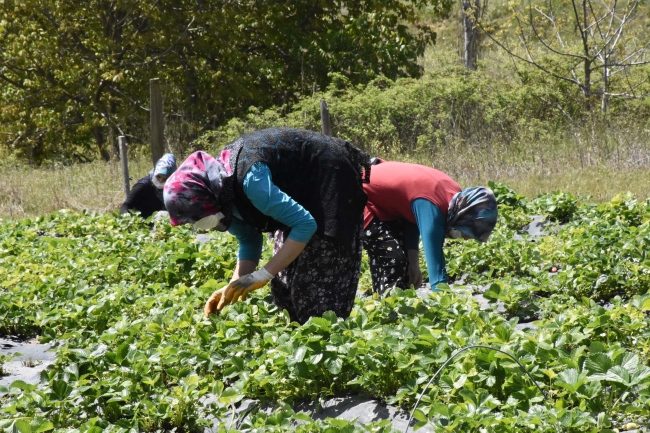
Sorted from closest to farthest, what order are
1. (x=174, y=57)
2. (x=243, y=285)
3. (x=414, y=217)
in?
1. (x=243, y=285)
2. (x=414, y=217)
3. (x=174, y=57)

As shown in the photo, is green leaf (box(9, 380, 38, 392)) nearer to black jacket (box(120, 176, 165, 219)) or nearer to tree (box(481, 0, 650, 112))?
black jacket (box(120, 176, 165, 219))

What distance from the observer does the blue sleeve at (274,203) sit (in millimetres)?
3301

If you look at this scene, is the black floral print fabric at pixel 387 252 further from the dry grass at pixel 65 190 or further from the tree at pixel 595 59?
the tree at pixel 595 59

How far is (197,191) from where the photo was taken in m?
3.32

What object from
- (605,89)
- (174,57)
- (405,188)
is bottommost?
(405,188)

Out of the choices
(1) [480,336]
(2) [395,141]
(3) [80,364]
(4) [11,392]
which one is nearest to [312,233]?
(1) [480,336]

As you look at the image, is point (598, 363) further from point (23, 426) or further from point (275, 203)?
point (23, 426)

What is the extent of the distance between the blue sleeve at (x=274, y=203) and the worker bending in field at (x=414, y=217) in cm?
86

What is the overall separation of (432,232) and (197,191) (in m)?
1.26

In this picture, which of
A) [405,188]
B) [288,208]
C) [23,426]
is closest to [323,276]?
[288,208]

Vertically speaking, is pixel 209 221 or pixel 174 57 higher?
pixel 174 57

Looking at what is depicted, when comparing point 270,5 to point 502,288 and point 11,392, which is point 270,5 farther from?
point 11,392

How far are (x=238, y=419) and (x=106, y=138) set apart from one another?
13324 mm

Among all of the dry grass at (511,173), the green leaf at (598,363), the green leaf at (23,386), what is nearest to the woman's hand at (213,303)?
the green leaf at (23,386)
